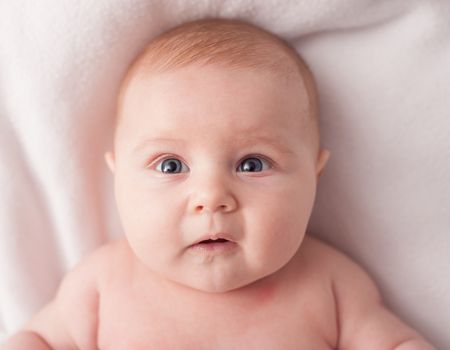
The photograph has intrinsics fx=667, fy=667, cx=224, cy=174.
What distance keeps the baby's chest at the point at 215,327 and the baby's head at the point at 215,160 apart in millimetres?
86

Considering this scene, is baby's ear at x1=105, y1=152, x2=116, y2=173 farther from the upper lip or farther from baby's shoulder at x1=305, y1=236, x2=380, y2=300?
baby's shoulder at x1=305, y1=236, x2=380, y2=300

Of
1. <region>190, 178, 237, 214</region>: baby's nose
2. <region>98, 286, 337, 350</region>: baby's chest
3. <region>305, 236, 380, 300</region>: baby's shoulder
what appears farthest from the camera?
<region>305, 236, 380, 300</region>: baby's shoulder

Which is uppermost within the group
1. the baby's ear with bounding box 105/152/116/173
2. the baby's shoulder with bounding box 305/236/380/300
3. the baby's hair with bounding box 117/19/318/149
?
the baby's hair with bounding box 117/19/318/149

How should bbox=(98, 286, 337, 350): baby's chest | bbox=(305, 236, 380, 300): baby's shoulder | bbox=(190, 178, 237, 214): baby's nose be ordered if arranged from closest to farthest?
1. bbox=(190, 178, 237, 214): baby's nose
2. bbox=(98, 286, 337, 350): baby's chest
3. bbox=(305, 236, 380, 300): baby's shoulder

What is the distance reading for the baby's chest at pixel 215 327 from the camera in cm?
128

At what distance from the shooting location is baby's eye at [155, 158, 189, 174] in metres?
1.24

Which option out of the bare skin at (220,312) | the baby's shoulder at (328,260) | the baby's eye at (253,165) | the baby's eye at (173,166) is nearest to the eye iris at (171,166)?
the baby's eye at (173,166)

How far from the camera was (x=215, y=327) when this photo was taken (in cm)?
129

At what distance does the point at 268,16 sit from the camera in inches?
53.5

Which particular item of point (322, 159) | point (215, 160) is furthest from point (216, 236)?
point (322, 159)

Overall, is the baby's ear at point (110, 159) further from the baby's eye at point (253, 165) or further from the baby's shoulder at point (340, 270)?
the baby's shoulder at point (340, 270)

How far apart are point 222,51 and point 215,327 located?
0.53 metres

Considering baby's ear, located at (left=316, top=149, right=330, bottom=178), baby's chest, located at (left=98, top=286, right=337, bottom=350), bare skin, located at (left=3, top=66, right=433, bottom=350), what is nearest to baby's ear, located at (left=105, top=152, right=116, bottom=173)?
bare skin, located at (left=3, top=66, right=433, bottom=350)

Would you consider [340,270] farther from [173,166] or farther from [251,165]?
[173,166]
